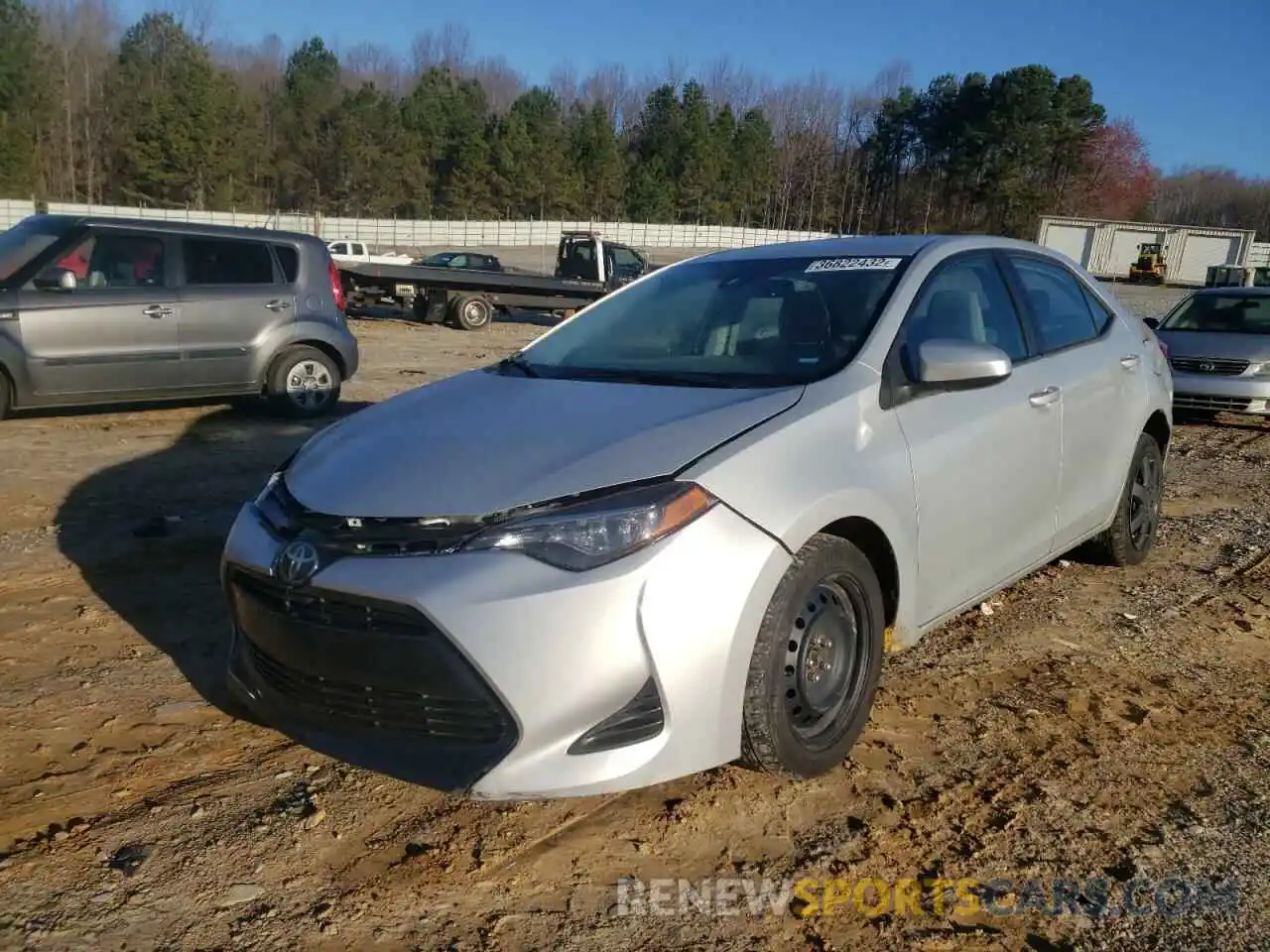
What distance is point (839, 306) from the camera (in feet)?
12.3

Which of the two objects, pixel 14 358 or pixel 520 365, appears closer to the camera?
pixel 520 365

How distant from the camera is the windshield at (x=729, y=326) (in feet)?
11.6

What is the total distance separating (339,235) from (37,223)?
159ft

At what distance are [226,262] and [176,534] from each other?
13.3ft

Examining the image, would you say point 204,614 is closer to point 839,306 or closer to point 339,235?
point 839,306

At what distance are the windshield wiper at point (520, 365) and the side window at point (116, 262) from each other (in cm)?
544

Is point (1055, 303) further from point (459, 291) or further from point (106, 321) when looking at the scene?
point (459, 291)

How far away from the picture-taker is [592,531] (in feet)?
8.63

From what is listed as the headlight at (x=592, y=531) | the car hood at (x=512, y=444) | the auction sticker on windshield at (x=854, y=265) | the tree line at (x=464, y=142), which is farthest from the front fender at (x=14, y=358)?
the tree line at (x=464, y=142)

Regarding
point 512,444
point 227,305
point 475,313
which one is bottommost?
point 475,313

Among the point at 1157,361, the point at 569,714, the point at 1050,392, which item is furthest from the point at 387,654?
the point at 1157,361

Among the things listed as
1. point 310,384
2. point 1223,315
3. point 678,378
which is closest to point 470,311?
point 310,384

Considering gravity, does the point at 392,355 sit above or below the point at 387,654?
below

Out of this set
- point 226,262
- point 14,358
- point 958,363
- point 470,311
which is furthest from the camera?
point 470,311
